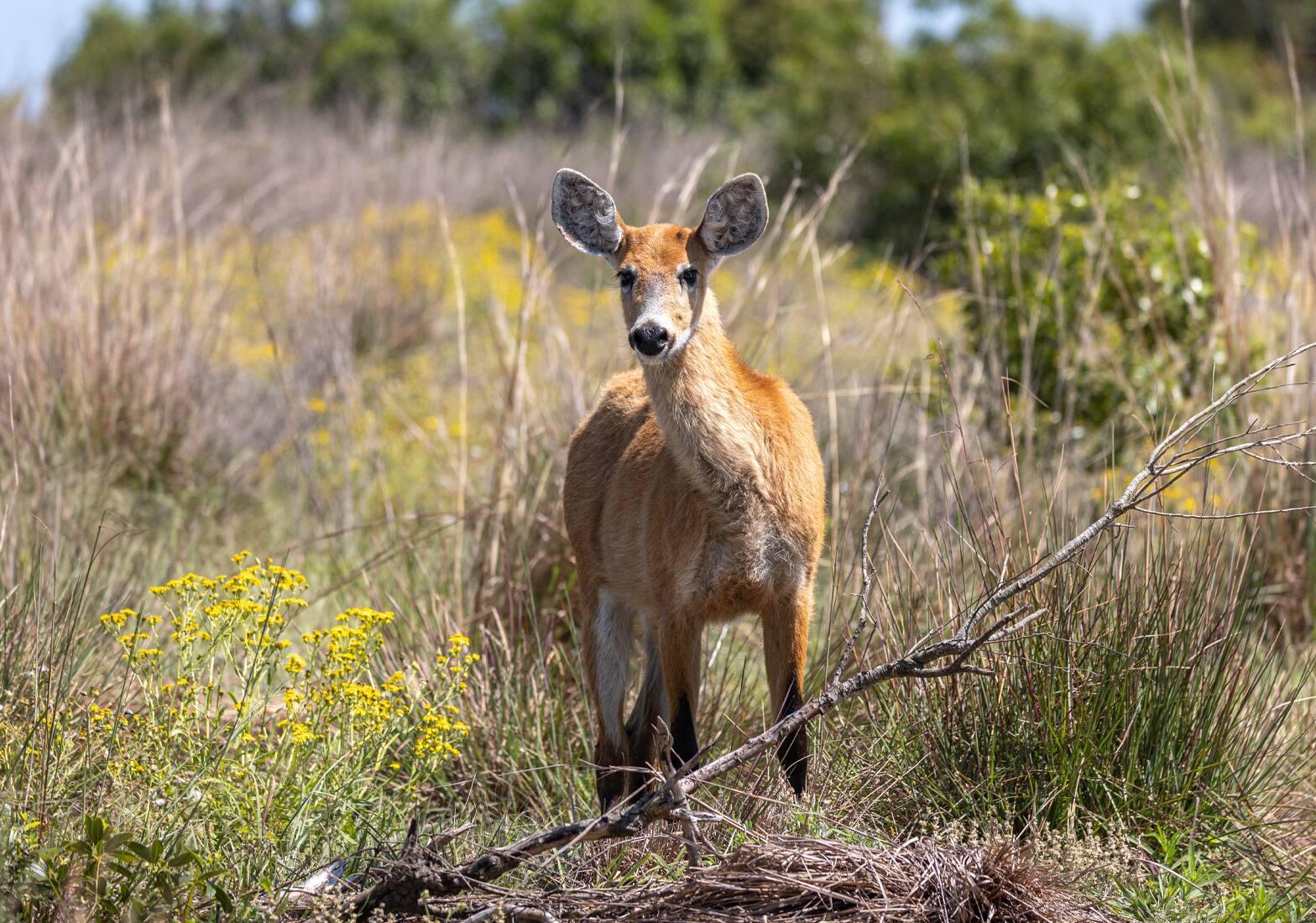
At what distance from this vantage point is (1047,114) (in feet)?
57.3

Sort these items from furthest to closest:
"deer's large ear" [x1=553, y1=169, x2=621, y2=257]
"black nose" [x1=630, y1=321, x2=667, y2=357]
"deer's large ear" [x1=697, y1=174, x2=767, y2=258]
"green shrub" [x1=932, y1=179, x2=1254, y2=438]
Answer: "green shrub" [x1=932, y1=179, x2=1254, y2=438], "deer's large ear" [x1=553, y1=169, x2=621, y2=257], "deer's large ear" [x1=697, y1=174, x2=767, y2=258], "black nose" [x1=630, y1=321, x2=667, y2=357]

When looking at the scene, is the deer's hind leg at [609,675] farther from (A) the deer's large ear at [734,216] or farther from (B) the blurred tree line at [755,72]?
(B) the blurred tree line at [755,72]

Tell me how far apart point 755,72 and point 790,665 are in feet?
87.1

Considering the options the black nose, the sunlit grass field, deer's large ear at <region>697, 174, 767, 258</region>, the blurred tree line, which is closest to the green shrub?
the sunlit grass field

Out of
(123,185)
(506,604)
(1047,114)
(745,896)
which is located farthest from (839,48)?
(745,896)

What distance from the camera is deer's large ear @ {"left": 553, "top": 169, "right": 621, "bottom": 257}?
4.73 meters

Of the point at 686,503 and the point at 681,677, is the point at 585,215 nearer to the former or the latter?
the point at 686,503

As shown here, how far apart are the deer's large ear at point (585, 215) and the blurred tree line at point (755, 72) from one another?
9689 millimetres

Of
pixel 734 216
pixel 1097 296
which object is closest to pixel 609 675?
pixel 734 216

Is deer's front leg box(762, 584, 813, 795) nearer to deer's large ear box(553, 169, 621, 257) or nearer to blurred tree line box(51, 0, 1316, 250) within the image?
deer's large ear box(553, 169, 621, 257)

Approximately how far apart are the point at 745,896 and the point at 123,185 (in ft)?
20.7

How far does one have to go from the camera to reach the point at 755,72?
29.5 m

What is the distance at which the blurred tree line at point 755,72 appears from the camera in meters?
17.4

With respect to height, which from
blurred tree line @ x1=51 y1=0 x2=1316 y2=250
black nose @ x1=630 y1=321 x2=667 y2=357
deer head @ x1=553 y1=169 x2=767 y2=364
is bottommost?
black nose @ x1=630 y1=321 x2=667 y2=357
